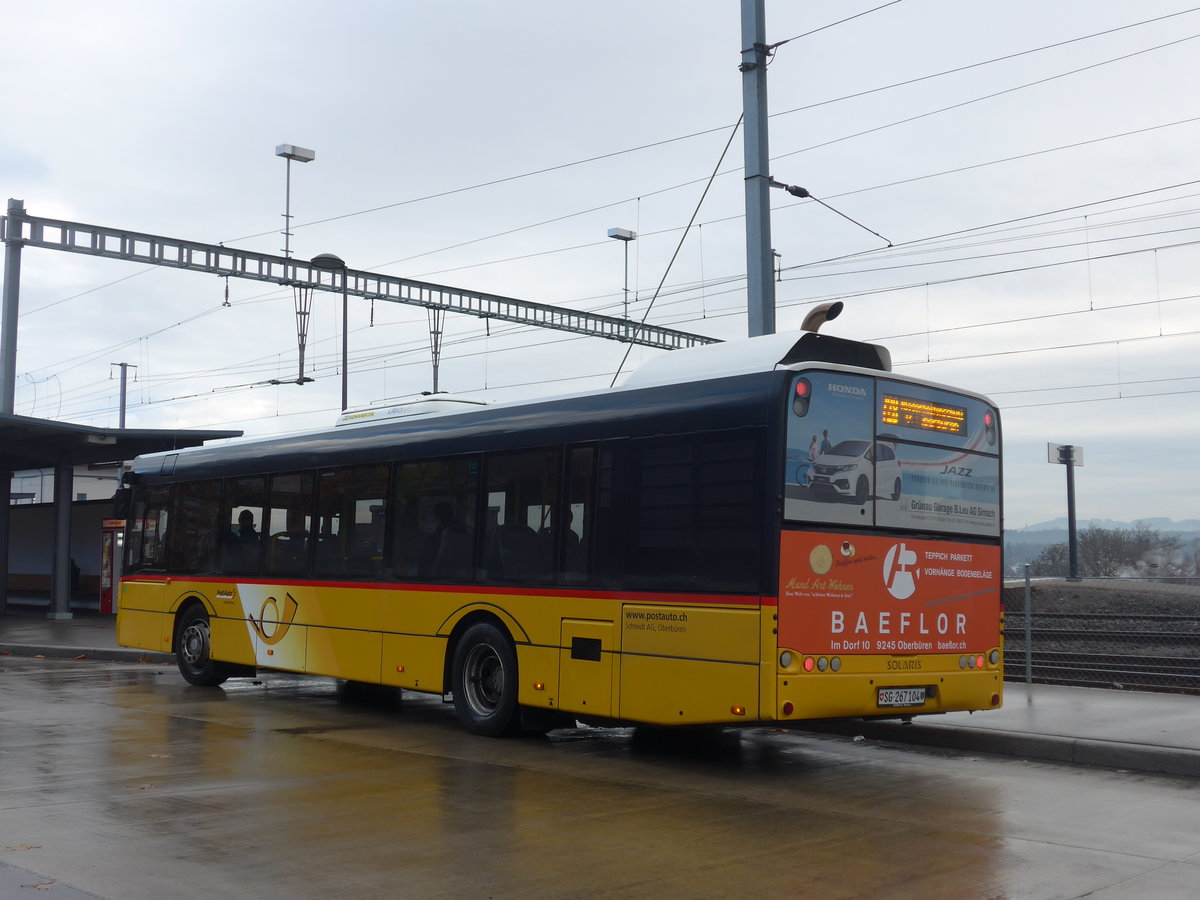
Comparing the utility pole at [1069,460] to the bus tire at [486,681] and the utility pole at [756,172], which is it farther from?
the bus tire at [486,681]

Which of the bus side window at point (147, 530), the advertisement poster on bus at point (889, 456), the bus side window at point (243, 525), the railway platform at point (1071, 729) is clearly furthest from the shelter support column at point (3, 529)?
the advertisement poster on bus at point (889, 456)

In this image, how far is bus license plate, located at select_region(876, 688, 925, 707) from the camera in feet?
30.3

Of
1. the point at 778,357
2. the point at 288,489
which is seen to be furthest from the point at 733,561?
the point at 288,489

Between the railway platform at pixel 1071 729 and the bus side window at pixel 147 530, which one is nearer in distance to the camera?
the railway platform at pixel 1071 729

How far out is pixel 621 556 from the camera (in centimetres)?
995

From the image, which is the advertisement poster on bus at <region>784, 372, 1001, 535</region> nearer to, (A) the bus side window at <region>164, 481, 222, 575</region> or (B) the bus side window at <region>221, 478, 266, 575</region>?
(B) the bus side window at <region>221, 478, 266, 575</region>

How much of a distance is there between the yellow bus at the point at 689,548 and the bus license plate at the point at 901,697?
0.02 metres

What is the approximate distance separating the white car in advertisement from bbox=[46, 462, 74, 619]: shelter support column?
26.0 meters

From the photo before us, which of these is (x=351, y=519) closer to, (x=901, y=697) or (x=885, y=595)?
(x=885, y=595)

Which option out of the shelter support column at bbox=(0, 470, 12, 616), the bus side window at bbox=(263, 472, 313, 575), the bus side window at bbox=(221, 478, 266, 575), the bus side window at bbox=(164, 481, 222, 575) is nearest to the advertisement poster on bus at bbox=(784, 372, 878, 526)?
the bus side window at bbox=(263, 472, 313, 575)

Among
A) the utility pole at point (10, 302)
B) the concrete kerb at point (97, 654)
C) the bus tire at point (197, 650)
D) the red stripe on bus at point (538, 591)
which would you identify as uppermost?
the utility pole at point (10, 302)

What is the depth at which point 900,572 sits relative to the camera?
9.55 m

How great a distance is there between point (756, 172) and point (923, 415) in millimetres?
4854

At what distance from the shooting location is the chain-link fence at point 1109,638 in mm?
15516
